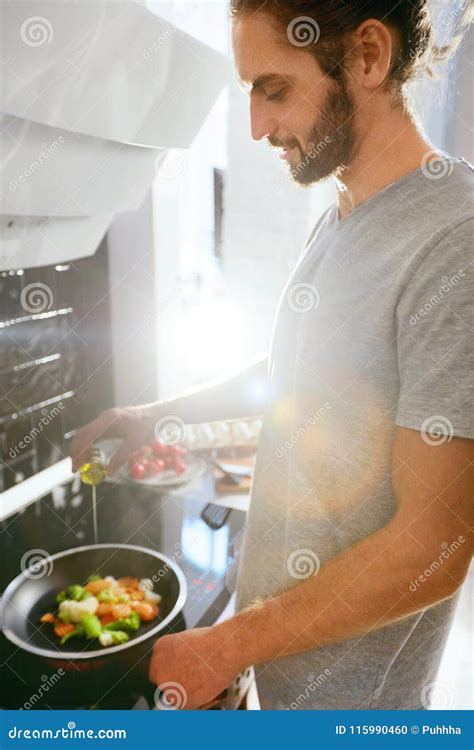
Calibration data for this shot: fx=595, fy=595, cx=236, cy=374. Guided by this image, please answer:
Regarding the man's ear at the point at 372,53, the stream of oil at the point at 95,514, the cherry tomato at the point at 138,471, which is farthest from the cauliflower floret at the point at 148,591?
the man's ear at the point at 372,53

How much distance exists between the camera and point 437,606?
688 millimetres

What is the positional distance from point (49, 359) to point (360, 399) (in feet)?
2.84

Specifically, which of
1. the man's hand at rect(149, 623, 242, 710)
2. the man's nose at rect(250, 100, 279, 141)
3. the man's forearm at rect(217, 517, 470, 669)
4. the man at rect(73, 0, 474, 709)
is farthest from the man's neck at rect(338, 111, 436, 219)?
the man's hand at rect(149, 623, 242, 710)

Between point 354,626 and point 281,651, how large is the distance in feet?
0.26

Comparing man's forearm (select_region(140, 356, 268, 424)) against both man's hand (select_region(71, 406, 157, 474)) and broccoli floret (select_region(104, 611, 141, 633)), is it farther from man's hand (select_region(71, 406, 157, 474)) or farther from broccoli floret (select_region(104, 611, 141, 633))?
broccoli floret (select_region(104, 611, 141, 633))

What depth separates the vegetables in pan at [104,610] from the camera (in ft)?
2.59

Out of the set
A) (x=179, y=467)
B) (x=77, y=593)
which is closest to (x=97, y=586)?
(x=77, y=593)

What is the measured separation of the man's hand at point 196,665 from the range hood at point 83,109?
1.59 ft

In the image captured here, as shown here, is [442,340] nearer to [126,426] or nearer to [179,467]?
[126,426]

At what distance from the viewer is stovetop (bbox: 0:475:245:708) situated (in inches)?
34.9

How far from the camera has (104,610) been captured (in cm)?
84

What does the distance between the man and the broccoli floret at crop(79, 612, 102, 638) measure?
19 cm

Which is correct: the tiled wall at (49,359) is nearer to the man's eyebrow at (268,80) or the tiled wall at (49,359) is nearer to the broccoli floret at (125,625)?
the broccoli floret at (125,625)

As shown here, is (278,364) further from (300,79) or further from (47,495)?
(47,495)
